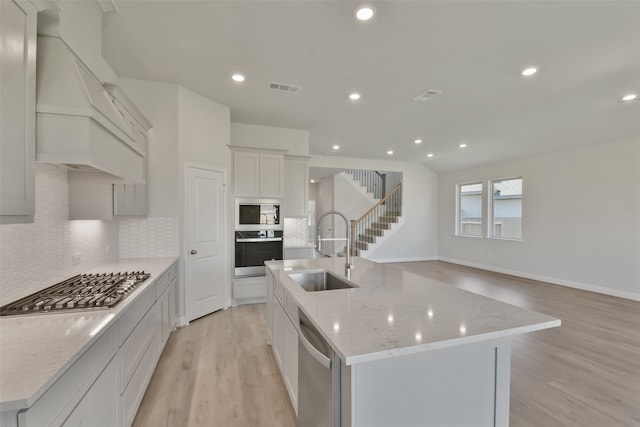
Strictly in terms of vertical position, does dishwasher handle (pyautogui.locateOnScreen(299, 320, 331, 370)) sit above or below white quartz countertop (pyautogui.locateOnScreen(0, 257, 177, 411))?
below

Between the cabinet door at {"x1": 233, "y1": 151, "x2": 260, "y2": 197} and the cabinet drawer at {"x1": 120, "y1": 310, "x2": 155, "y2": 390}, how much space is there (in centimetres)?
241

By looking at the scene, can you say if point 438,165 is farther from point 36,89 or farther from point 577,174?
point 36,89

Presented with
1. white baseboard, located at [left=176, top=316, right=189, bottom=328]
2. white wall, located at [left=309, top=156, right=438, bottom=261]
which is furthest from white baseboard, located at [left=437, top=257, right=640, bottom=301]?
white baseboard, located at [left=176, top=316, right=189, bottom=328]

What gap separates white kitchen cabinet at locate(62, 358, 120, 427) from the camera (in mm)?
1157

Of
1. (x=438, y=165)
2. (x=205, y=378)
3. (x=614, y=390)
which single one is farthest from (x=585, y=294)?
(x=205, y=378)

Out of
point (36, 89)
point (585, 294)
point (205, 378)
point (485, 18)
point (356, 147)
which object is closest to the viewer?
point (36, 89)

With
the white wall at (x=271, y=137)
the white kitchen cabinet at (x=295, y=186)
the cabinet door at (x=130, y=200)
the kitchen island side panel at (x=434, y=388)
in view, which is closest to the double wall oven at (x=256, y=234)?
the white kitchen cabinet at (x=295, y=186)

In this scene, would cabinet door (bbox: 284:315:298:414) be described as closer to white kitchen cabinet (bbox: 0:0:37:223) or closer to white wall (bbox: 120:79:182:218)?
white kitchen cabinet (bbox: 0:0:37:223)

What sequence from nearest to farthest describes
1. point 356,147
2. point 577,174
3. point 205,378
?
point 205,378 → point 577,174 → point 356,147

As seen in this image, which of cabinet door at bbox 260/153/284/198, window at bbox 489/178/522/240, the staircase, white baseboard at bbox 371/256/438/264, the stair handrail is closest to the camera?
cabinet door at bbox 260/153/284/198

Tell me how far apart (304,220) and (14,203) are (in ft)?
13.2

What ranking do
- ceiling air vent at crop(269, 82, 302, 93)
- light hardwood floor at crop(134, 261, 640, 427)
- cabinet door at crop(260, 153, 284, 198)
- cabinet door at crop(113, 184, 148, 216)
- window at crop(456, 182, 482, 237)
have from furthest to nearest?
window at crop(456, 182, 482, 237) → cabinet door at crop(260, 153, 284, 198) → ceiling air vent at crop(269, 82, 302, 93) → cabinet door at crop(113, 184, 148, 216) → light hardwood floor at crop(134, 261, 640, 427)

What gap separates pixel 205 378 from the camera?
7.86ft

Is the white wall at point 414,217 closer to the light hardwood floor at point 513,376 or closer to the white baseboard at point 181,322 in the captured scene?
the light hardwood floor at point 513,376
